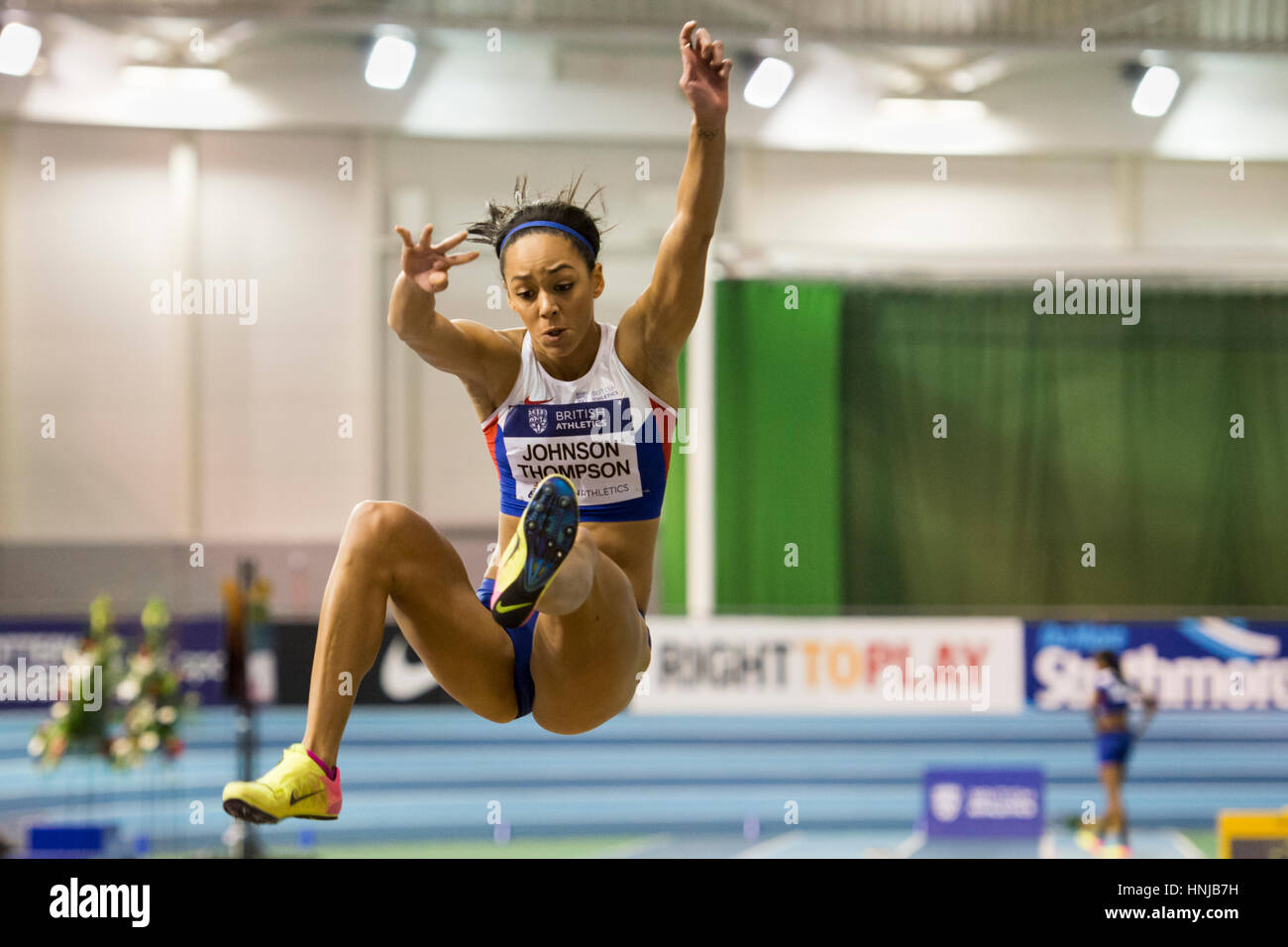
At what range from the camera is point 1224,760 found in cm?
659

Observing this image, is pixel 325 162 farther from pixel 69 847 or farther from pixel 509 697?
pixel 509 697

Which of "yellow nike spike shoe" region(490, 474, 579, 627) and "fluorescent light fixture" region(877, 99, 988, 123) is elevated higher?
"fluorescent light fixture" region(877, 99, 988, 123)

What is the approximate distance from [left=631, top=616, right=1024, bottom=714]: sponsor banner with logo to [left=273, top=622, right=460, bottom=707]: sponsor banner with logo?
1186 millimetres

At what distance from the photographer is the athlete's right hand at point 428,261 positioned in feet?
7.97

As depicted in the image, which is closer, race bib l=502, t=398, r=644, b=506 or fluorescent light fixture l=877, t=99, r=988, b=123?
race bib l=502, t=398, r=644, b=506

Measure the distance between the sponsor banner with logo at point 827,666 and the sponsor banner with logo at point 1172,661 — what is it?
0.21 metres

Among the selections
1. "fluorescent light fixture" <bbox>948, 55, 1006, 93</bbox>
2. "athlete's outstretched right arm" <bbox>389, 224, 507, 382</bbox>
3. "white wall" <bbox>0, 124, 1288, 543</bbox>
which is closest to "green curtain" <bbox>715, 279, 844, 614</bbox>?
"white wall" <bbox>0, 124, 1288, 543</bbox>

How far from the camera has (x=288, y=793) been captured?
215cm

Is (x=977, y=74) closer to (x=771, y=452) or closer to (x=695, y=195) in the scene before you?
(x=771, y=452)

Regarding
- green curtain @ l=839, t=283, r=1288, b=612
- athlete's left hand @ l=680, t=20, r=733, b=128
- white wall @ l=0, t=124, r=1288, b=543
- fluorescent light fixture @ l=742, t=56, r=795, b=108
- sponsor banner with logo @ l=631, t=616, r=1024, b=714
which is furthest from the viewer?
white wall @ l=0, t=124, r=1288, b=543

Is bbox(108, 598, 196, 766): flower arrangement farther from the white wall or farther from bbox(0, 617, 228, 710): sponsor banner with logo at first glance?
the white wall

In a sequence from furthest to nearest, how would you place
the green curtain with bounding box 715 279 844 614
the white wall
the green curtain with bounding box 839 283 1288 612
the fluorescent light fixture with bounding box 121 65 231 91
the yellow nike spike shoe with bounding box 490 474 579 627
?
the white wall → the fluorescent light fixture with bounding box 121 65 231 91 → the green curtain with bounding box 839 283 1288 612 → the green curtain with bounding box 715 279 844 614 → the yellow nike spike shoe with bounding box 490 474 579 627

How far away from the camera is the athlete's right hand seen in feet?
7.97
